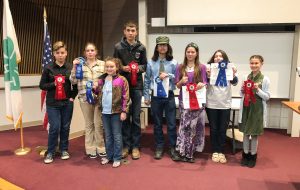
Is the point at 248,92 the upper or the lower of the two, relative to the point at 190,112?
upper

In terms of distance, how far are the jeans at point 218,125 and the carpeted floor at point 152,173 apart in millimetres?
225

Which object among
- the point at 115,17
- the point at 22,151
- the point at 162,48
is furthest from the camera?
the point at 115,17

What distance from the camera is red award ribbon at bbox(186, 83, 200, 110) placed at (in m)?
3.31

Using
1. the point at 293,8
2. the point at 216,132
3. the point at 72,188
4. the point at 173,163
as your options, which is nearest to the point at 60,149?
the point at 72,188

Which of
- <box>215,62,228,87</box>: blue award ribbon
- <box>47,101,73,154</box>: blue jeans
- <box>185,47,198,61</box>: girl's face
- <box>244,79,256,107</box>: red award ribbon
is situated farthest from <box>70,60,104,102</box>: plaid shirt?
<box>244,79,256,107</box>: red award ribbon

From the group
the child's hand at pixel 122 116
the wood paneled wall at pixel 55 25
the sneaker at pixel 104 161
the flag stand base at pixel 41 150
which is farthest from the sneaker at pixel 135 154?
the wood paneled wall at pixel 55 25

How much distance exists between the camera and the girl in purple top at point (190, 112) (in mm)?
3328

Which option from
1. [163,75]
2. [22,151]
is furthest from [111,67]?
[22,151]

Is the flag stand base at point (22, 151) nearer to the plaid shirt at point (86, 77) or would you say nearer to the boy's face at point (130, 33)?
the plaid shirt at point (86, 77)

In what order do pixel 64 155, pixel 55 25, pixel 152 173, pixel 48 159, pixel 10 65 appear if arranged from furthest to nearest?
1. pixel 55 25
2. pixel 10 65
3. pixel 64 155
4. pixel 48 159
5. pixel 152 173

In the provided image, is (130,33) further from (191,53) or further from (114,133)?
(114,133)

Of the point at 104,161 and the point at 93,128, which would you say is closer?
the point at 104,161

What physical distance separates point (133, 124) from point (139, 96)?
0.37 m

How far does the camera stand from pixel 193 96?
3334 millimetres
